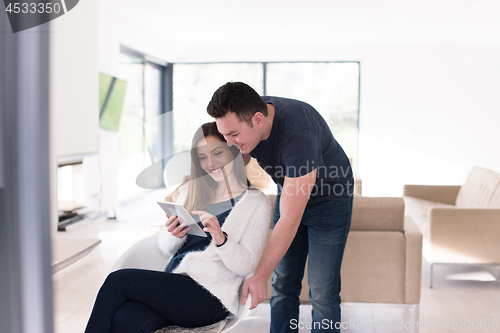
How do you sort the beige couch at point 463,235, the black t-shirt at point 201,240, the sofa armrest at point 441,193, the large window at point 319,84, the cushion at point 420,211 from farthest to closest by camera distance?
1. the large window at point 319,84
2. the sofa armrest at point 441,193
3. the cushion at point 420,211
4. the beige couch at point 463,235
5. the black t-shirt at point 201,240

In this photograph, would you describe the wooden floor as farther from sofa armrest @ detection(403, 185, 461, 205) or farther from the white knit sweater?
sofa armrest @ detection(403, 185, 461, 205)

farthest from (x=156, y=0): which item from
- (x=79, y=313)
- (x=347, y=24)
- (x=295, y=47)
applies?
(x=79, y=313)

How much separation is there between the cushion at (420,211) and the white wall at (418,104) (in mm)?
2708

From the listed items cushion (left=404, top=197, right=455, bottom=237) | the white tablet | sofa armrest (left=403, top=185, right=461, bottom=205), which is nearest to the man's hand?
the white tablet

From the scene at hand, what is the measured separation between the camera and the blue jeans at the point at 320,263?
5.00 feet

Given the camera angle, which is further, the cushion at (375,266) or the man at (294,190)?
the cushion at (375,266)

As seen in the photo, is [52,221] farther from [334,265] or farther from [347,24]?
[347,24]

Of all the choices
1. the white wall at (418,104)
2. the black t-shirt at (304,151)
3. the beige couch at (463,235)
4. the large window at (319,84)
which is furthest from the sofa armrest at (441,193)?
the black t-shirt at (304,151)

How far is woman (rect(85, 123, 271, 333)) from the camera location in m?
1.11

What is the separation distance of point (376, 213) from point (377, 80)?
5178 mm

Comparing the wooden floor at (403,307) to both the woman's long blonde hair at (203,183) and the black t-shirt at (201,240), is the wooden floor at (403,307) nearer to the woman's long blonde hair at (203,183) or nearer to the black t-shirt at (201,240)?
the black t-shirt at (201,240)

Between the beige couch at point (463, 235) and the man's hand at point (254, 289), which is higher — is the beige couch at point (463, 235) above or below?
below

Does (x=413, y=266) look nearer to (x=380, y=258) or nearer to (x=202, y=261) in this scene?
(x=380, y=258)

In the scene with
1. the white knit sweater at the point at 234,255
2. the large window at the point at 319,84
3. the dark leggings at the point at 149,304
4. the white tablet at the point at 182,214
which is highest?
the large window at the point at 319,84
